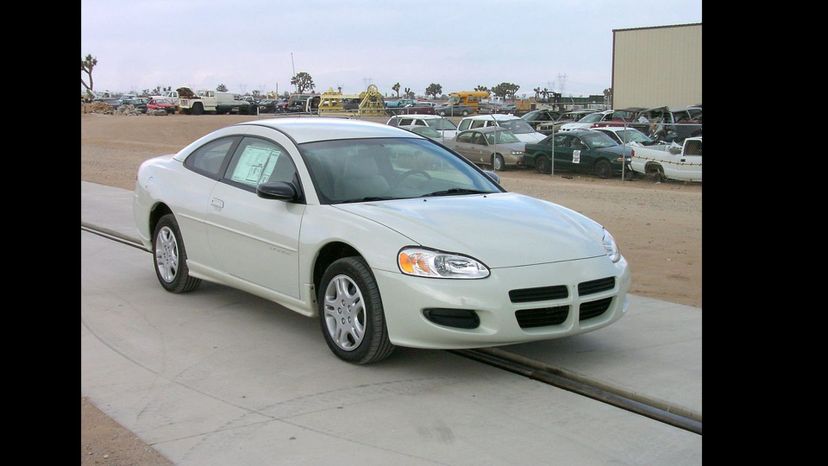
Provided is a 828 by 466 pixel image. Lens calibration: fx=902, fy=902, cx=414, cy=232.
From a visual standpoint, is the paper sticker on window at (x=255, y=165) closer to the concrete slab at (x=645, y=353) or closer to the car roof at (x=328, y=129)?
the car roof at (x=328, y=129)

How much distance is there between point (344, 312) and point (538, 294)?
47.4 inches

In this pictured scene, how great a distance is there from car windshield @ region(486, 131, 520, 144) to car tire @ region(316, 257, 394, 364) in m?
19.4

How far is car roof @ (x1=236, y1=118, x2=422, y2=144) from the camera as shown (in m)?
6.56

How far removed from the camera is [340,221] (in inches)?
222

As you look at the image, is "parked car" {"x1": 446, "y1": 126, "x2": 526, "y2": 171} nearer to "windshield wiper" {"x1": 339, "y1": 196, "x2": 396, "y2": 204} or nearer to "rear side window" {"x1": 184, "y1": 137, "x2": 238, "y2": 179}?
"rear side window" {"x1": 184, "y1": 137, "x2": 238, "y2": 179}

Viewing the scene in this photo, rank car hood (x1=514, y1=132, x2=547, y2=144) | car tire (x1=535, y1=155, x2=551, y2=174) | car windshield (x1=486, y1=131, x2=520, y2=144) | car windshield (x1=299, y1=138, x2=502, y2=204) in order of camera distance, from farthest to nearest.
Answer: car hood (x1=514, y1=132, x2=547, y2=144), car windshield (x1=486, y1=131, x2=520, y2=144), car tire (x1=535, y1=155, x2=551, y2=174), car windshield (x1=299, y1=138, x2=502, y2=204)

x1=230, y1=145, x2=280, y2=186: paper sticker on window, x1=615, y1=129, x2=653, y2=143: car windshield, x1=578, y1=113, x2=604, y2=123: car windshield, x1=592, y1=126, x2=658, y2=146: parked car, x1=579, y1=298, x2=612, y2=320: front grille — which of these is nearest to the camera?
x1=579, y1=298, x2=612, y2=320: front grille

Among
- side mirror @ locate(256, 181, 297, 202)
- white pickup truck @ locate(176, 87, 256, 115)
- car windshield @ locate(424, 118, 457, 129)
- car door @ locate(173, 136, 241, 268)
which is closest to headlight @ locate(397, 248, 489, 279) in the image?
side mirror @ locate(256, 181, 297, 202)

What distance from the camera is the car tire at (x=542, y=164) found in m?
23.5

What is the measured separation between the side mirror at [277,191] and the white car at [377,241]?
0.01 m
